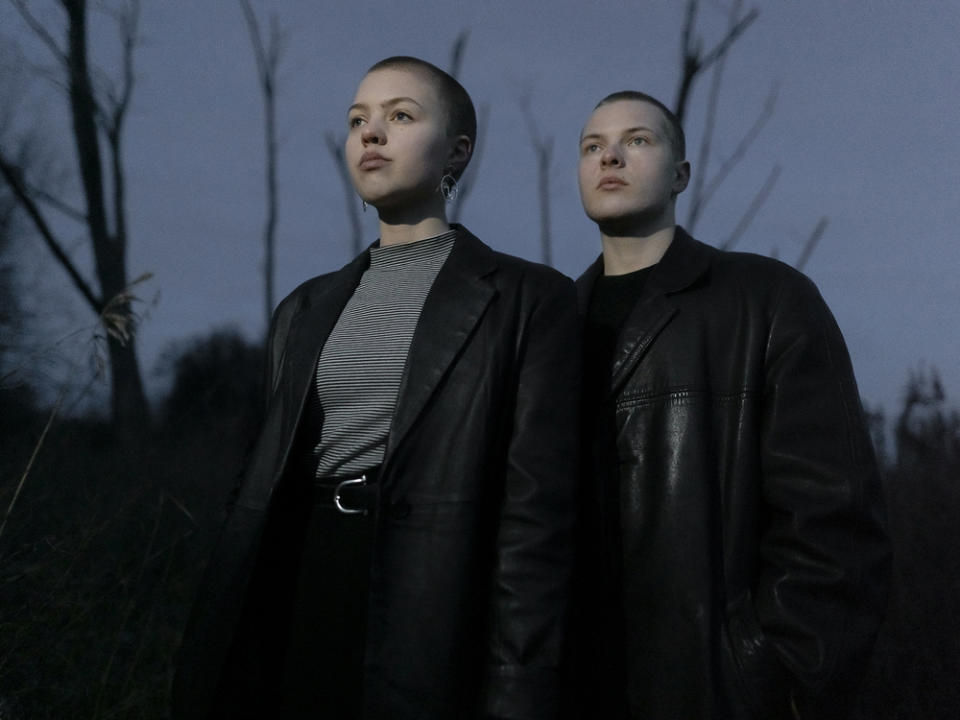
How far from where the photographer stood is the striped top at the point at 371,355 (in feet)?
7.59

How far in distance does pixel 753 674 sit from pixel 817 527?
380mm

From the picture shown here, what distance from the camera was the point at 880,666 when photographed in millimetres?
4574

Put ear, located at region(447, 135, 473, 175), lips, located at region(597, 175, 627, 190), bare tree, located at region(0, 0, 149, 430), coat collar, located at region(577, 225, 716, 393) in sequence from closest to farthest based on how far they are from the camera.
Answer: ear, located at region(447, 135, 473, 175)
coat collar, located at region(577, 225, 716, 393)
lips, located at region(597, 175, 627, 190)
bare tree, located at region(0, 0, 149, 430)

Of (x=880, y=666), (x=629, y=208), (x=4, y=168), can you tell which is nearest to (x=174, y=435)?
(x=4, y=168)

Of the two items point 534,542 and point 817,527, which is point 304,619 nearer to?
point 534,542

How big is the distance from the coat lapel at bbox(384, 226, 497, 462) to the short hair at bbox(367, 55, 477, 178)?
29 cm

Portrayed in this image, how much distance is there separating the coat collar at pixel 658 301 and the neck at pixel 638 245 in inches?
1.3

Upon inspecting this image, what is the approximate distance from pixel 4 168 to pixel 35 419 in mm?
3126

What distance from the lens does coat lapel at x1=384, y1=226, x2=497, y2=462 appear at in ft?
7.36

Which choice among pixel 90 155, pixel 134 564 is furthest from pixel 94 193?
pixel 134 564

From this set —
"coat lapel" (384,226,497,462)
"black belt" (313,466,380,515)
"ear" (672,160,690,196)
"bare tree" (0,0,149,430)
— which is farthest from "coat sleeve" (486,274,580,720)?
"bare tree" (0,0,149,430)

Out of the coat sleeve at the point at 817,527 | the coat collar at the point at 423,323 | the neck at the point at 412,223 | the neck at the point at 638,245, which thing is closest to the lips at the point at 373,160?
the neck at the point at 412,223

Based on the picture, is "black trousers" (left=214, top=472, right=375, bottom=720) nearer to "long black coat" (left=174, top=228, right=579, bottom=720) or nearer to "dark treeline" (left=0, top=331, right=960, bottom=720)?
"long black coat" (left=174, top=228, right=579, bottom=720)

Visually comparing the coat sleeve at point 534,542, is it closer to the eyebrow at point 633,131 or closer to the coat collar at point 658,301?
the coat collar at point 658,301
